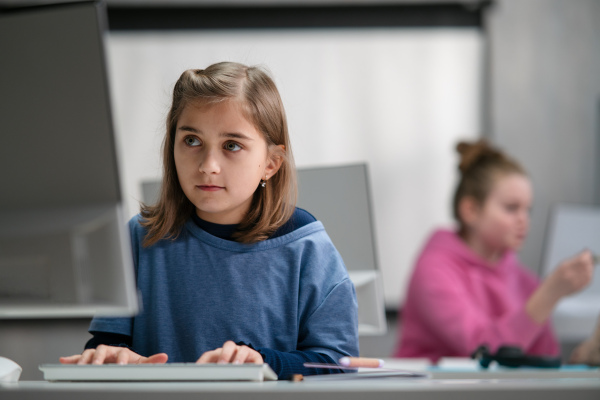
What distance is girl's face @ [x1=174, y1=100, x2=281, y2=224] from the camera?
21.0 inches

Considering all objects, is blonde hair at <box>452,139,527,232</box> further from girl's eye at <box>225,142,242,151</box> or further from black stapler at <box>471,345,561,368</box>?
girl's eye at <box>225,142,242,151</box>

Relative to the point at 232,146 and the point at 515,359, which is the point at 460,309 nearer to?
the point at 515,359

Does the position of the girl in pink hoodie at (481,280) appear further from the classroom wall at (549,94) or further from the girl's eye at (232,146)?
the girl's eye at (232,146)

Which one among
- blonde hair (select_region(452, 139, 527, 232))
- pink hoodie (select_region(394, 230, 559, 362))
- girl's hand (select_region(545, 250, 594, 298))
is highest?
blonde hair (select_region(452, 139, 527, 232))

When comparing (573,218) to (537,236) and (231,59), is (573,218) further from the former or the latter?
(231,59)

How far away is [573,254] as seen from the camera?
71.7 inches

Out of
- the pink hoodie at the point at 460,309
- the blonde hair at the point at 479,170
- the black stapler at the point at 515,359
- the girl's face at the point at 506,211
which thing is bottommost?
the pink hoodie at the point at 460,309

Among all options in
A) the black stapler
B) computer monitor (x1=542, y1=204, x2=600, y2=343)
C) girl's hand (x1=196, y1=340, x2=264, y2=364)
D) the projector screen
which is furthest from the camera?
the projector screen

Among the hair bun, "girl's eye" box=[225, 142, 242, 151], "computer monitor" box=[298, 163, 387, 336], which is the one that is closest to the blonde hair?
the hair bun

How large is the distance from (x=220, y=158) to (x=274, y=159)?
54 mm

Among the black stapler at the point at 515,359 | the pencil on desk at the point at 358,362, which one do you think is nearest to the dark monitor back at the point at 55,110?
the pencil on desk at the point at 358,362

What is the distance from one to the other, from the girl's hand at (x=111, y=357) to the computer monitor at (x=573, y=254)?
150cm

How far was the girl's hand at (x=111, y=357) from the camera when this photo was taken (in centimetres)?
50

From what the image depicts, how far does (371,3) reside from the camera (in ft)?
7.83
